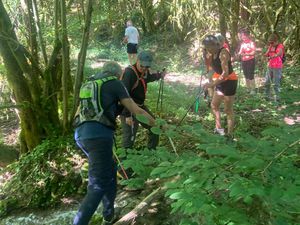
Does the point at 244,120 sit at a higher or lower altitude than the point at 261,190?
lower

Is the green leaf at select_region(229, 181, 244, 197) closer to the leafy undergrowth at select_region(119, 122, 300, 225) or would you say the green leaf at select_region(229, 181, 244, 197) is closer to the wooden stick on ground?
the leafy undergrowth at select_region(119, 122, 300, 225)

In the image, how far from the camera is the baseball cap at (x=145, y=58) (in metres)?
4.64

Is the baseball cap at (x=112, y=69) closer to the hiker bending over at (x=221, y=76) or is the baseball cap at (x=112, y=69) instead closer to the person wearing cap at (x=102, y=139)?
the person wearing cap at (x=102, y=139)

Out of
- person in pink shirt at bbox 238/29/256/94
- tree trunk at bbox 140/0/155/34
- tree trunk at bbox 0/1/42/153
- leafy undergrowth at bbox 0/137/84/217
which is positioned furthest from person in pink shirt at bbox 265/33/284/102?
tree trunk at bbox 140/0/155/34

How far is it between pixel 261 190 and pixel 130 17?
60.0ft

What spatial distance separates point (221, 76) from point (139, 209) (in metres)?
2.52

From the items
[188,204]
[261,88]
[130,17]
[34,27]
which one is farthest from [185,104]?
[130,17]

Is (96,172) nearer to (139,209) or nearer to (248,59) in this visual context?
(139,209)

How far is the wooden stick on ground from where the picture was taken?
4.06 meters

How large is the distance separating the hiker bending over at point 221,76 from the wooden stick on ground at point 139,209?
6.76ft

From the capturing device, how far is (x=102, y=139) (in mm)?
3812

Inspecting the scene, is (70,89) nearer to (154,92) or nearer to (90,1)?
(90,1)

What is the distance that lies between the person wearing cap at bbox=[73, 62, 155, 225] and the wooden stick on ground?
369mm

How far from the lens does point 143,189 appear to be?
499 centimetres
